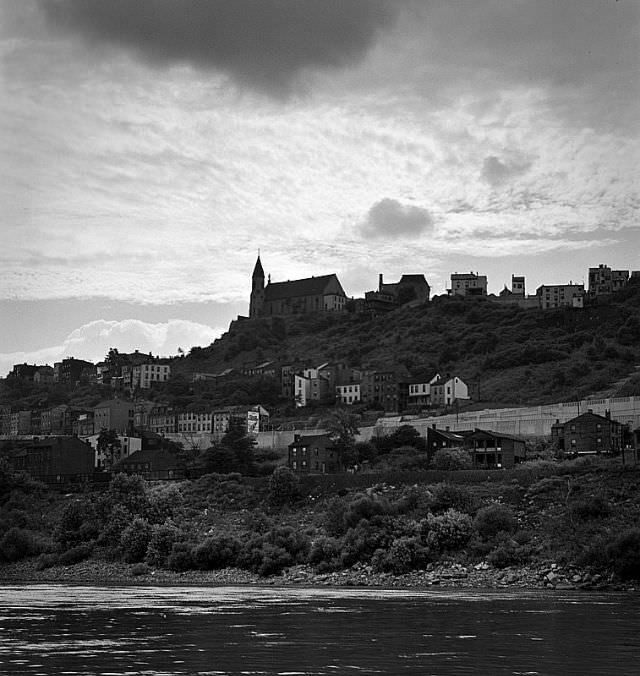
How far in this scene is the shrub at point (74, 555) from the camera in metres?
73.7

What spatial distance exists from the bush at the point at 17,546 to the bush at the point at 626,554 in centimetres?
4333

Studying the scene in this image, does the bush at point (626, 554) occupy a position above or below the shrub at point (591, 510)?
below

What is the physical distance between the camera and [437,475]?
3046 inches

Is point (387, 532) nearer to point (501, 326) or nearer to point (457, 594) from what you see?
point (457, 594)

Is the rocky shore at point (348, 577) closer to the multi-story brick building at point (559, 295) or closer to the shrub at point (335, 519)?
the shrub at point (335, 519)

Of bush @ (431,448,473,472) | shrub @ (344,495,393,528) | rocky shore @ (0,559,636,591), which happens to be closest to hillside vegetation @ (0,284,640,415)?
bush @ (431,448,473,472)

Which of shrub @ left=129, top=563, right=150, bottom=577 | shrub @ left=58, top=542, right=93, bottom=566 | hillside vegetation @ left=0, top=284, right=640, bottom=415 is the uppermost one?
hillside vegetation @ left=0, top=284, right=640, bottom=415

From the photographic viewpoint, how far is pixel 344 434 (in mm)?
104938

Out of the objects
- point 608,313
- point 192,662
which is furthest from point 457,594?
point 608,313

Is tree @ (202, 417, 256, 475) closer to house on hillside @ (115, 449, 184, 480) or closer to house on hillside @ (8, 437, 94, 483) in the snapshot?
house on hillside @ (115, 449, 184, 480)

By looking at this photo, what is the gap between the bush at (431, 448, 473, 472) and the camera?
8662 centimetres

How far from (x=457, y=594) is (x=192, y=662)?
23.9 metres

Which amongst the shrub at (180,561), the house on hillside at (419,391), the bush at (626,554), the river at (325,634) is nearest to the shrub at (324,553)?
the shrub at (180,561)

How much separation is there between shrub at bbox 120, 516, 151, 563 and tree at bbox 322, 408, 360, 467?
105 ft
